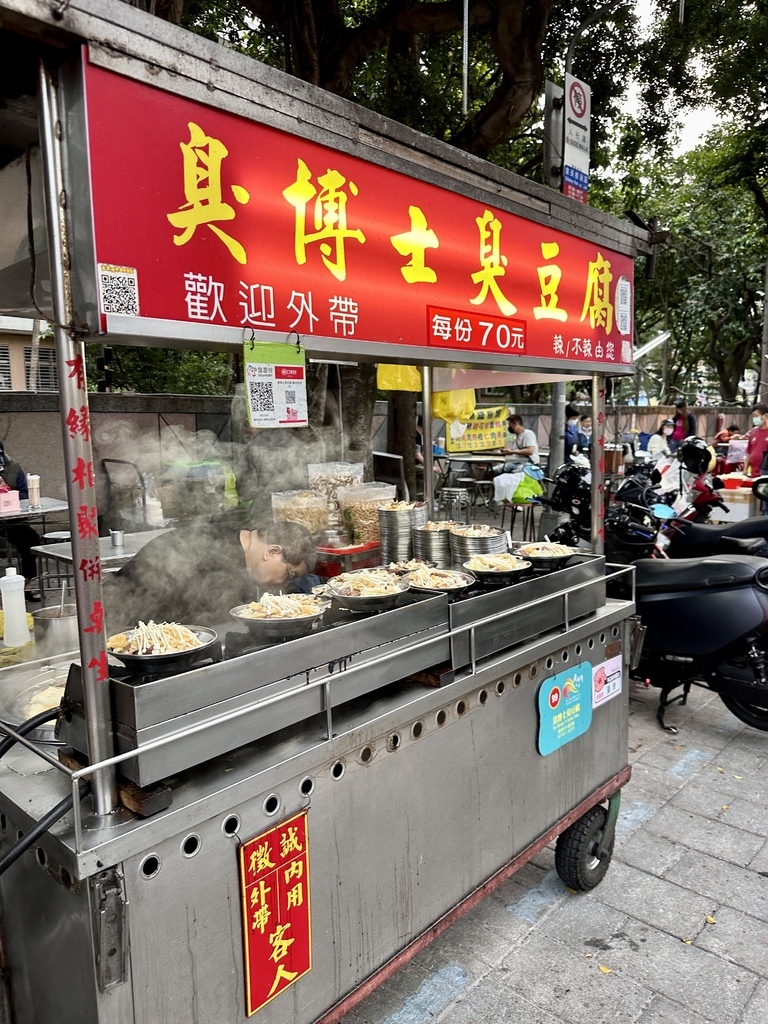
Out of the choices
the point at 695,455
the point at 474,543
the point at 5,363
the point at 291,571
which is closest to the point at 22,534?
the point at 291,571

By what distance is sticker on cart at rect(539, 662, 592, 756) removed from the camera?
2.76 meters

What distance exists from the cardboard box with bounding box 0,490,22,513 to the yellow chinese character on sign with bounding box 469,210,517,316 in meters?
5.33

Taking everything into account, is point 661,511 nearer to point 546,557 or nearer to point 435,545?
point 546,557

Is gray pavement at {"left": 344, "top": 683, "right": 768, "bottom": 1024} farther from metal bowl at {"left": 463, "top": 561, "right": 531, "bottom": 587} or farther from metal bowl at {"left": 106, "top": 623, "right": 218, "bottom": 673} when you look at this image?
metal bowl at {"left": 106, "top": 623, "right": 218, "bottom": 673}

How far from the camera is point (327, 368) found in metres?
7.34

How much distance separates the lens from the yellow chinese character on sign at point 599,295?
124 inches

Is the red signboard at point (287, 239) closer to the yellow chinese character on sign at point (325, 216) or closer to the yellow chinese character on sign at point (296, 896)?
the yellow chinese character on sign at point (325, 216)

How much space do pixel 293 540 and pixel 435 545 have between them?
2.53ft

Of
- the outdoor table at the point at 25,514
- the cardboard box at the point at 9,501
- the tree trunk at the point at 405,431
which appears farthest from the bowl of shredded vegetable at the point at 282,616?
the tree trunk at the point at 405,431

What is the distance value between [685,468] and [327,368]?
152 inches

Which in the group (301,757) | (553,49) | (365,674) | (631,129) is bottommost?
(301,757)

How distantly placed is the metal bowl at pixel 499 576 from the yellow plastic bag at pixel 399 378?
1.75m

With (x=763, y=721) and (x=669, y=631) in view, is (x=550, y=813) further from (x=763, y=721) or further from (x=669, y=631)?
(x=763, y=721)

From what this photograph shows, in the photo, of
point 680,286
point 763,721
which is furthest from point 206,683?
point 680,286
